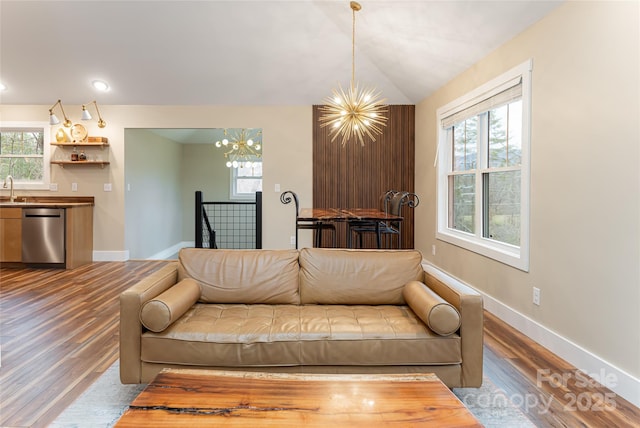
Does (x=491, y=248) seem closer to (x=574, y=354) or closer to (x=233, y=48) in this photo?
(x=574, y=354)

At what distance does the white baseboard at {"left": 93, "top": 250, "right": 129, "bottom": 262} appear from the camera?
6035 millimetres

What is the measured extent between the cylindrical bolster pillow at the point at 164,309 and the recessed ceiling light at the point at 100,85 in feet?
14.7

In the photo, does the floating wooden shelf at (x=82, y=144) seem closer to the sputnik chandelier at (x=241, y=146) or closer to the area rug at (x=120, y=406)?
the sputnik chandelier at (x=241, y=146)

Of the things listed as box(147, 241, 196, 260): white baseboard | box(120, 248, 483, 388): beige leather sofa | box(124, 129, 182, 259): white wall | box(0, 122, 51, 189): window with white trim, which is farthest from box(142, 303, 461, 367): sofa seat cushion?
box(147, 241, 196, 260): white baseboard

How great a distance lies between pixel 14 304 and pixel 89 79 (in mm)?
3175

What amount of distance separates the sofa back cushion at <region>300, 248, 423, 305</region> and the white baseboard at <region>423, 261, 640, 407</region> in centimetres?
19

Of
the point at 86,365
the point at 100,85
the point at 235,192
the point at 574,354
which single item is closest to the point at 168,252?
the point at 235,192

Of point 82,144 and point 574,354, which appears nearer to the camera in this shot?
point 574,354

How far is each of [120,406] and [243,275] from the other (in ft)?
3.06

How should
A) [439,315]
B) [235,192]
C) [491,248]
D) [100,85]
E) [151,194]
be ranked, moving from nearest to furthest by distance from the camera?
[439,315] → [491,248] → [100,85] → [151,194] → [235,192]

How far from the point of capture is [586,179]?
7.93ft

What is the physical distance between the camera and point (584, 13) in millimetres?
2426

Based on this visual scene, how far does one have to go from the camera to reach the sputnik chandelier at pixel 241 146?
25.1 ft

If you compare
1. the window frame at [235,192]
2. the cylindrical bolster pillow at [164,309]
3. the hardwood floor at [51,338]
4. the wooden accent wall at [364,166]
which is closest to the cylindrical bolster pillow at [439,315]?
the cylindrical bolster pillow at [164,309]
